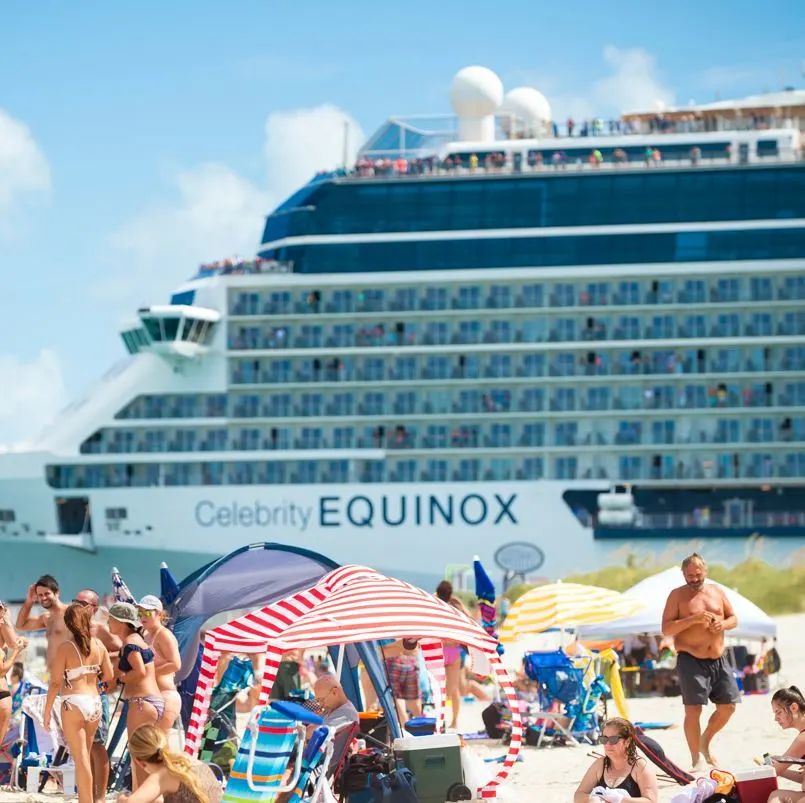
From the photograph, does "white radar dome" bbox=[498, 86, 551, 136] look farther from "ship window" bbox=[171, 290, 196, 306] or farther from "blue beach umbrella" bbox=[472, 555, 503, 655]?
"blue beach umbrella" bbox=[472, 555, 503, 655]

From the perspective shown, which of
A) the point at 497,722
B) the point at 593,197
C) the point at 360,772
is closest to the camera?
the point at 360,772

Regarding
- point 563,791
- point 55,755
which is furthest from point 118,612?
point 563,791

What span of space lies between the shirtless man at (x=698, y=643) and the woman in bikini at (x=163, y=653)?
143 inches

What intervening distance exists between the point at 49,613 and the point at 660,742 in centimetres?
616

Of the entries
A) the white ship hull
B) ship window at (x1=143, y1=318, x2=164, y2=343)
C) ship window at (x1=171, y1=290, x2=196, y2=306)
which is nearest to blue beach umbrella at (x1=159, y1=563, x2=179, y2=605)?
the white ship hull

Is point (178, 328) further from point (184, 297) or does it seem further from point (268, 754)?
point (268, 754)

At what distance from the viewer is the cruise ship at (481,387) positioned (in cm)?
4353

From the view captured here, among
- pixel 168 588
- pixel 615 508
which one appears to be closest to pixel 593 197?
pixel 615 508

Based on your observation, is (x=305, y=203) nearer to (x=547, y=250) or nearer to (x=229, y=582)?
(x=547, y=250)

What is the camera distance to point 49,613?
11.7 metres

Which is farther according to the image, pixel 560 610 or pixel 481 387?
pixel 481 387

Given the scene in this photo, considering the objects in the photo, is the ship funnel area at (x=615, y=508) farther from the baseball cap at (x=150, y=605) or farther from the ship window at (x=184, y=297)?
the baseball cap at (x=150, y=605)

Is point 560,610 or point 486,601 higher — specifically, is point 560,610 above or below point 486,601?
below

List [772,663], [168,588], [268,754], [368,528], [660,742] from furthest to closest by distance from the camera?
[368,528] → [772,663] → [660,742] → [168,588] → [268,754]
